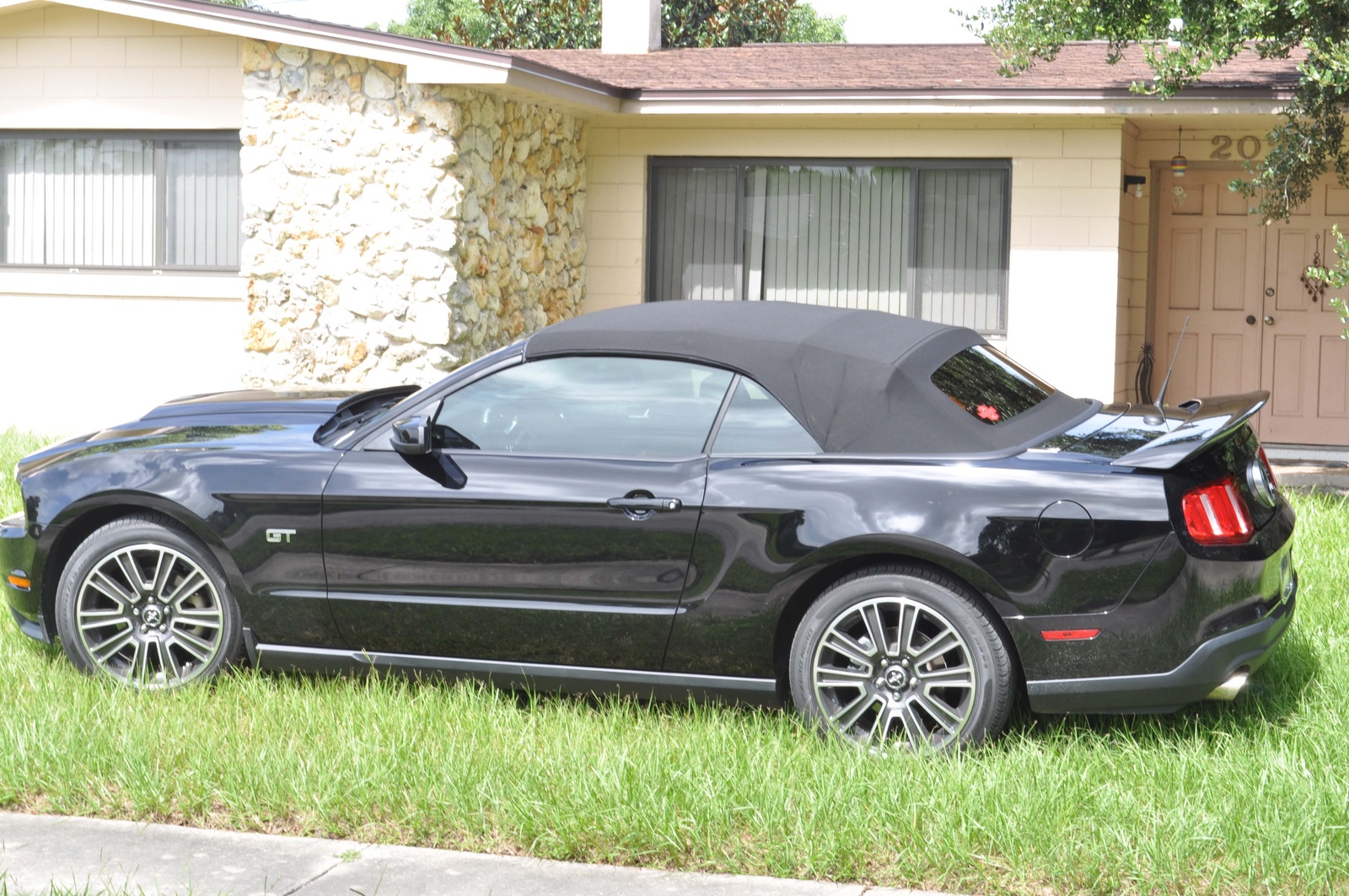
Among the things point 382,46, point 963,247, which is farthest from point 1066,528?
point 963,247

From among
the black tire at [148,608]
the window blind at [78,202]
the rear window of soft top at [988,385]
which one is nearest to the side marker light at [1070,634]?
the rear window of soft top at [988,385]

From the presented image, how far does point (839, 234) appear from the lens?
1255 cm

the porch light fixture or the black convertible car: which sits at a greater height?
the porch light fixture

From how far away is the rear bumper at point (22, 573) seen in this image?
5547 millimetres

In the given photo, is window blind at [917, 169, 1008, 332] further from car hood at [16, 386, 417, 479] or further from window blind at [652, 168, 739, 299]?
car hood at [16, 386, 417, 479]

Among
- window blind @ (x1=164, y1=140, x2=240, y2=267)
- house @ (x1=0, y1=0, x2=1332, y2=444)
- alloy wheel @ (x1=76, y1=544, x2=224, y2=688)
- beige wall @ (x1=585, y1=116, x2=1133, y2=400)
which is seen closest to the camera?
alloy wheel @ (x1=76, y1=544, x2=224, y2=688)

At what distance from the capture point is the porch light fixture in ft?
41.5

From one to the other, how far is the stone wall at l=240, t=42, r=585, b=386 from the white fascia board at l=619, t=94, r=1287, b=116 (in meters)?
1.31

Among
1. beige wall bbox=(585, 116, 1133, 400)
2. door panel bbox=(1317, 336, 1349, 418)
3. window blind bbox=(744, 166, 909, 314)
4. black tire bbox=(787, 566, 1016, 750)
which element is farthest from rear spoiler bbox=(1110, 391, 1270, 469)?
door panel bbox=(1317, 336, 1349, 418)

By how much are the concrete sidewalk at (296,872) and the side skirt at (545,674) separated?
100cm

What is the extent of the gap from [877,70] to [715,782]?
9521 millimetres

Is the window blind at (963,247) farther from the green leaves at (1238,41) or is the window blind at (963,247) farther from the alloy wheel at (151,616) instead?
the alloy wheel at (151,616)

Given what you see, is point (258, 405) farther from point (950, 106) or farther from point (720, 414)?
point (950, 106)

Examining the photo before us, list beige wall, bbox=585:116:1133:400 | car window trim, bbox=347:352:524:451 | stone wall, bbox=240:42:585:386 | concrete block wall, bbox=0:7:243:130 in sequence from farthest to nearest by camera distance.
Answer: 1. concrete block wall, bbox=0:7:243:130
2. beige wall, bbox=585:116:1133:400
3. stone wall, bbox=240:42:585:386
4. car window trim, bbox=347:352:524:451
